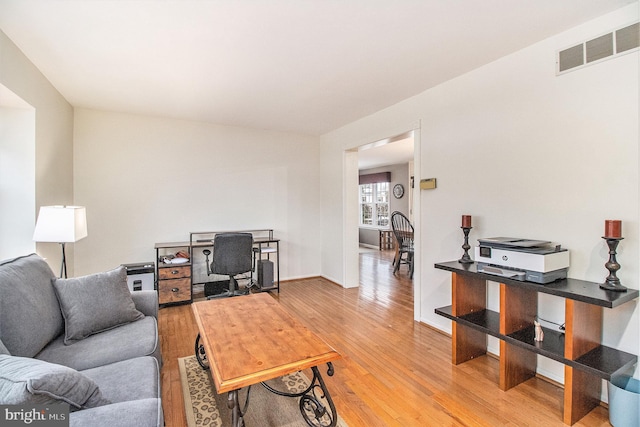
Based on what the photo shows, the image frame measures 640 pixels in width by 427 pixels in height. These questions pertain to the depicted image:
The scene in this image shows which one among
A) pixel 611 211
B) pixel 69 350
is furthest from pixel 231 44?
pixel 611 211

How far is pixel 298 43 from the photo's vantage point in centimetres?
224

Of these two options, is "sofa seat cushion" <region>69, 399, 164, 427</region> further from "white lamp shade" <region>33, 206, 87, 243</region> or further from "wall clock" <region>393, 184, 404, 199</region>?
"wall clock" <region>393, 184, 404, 199</region>

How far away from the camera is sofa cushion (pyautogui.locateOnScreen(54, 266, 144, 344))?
1.86 m

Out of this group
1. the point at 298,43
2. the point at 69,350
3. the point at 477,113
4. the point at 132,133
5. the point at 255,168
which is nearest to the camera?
the point at 69,350

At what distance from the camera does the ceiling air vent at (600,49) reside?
181cm

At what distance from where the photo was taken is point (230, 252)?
368 centimetres

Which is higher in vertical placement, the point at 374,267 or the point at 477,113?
the point at 477,113

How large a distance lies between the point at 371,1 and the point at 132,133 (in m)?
3.53

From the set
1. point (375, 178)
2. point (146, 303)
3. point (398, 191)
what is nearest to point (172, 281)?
point (146, 303)

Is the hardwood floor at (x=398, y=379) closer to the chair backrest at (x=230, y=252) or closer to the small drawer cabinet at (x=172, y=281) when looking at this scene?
the small drawer cabinet at (x=172, y=281)

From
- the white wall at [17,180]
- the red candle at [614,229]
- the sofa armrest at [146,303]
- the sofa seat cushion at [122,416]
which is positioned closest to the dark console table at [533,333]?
the red candle at [614,229]

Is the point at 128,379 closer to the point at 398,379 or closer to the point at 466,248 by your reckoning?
the point at 398,379

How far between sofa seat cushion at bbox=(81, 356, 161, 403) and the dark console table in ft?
6.82

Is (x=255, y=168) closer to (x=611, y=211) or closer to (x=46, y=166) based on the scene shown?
(x=46, y=166)
